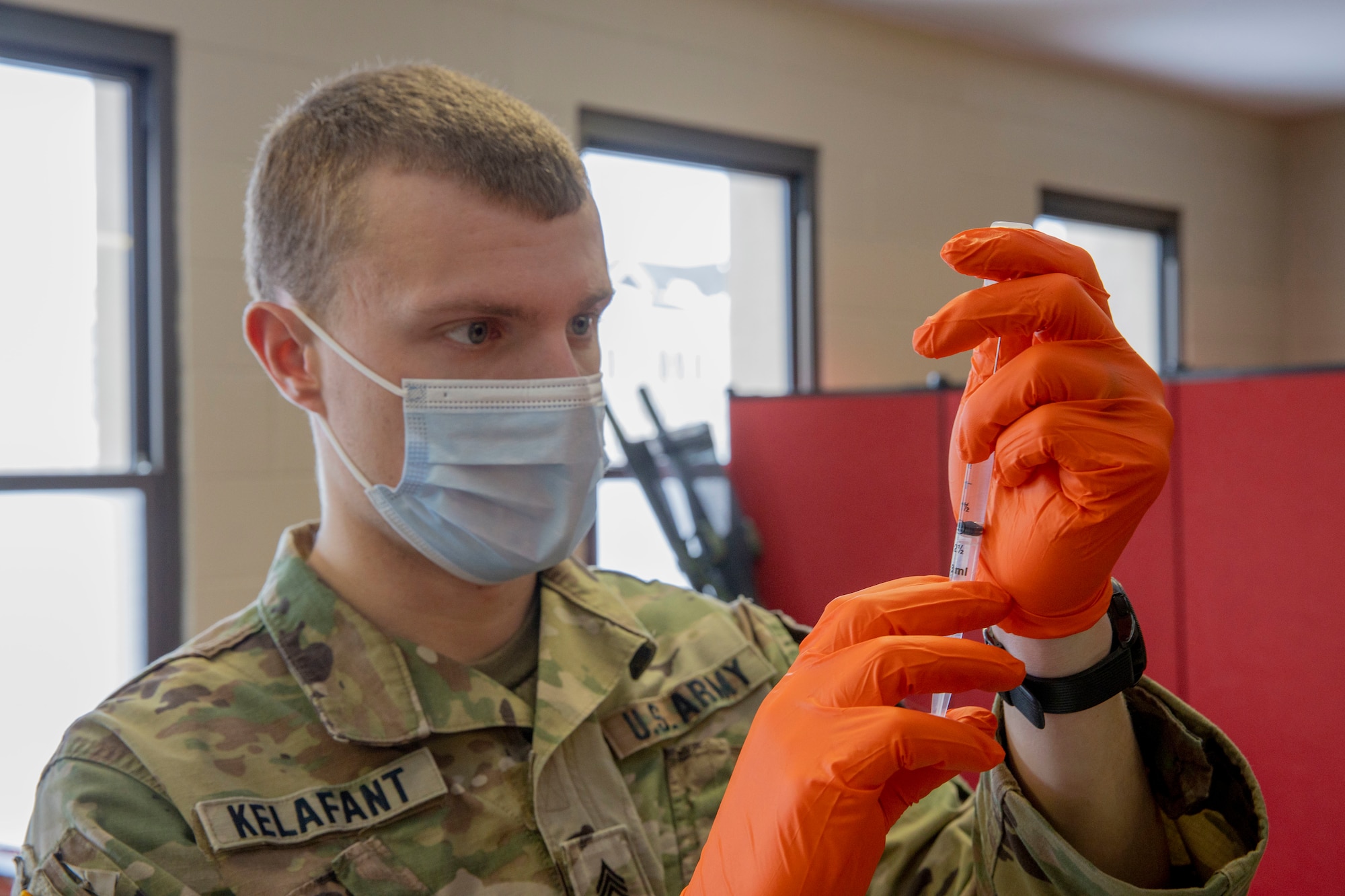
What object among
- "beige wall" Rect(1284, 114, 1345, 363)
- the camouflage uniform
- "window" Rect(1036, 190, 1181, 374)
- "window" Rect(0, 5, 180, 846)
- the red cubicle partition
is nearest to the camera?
the camouflage uniform

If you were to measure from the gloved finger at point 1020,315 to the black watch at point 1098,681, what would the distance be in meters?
0.20

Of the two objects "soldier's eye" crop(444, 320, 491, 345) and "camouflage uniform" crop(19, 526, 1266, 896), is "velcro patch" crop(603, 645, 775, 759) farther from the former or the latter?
"soldier's eye" crop(444, 320, 491, 345)

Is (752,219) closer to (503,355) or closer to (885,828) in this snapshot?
→ (503,355)

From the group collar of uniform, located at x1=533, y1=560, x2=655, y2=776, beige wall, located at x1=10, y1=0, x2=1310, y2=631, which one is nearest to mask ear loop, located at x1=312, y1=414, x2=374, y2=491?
collar of uniform, located at x1=533, y1=560, x2=655, y2=776

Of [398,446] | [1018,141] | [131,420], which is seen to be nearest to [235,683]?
[398,446]

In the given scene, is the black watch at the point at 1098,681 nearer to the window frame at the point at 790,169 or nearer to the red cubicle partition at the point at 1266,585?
the red cubicle partition at the point at 1266,585

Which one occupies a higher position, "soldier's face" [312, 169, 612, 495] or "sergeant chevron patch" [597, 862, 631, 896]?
"soldier's face" [312, 169, 612, 495]

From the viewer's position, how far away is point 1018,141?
13.7 ft

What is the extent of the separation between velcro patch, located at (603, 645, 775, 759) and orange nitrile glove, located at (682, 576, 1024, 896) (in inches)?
10.5

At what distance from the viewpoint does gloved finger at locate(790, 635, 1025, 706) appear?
703mm

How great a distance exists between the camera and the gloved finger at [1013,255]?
28.9 inches

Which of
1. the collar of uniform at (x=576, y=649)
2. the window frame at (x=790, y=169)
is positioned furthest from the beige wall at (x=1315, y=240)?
the collar of uniform at (x=576, y=649)

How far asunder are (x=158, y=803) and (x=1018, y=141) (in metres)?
4.07

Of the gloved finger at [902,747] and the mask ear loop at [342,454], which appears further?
the mask ear loop at [342,454]
